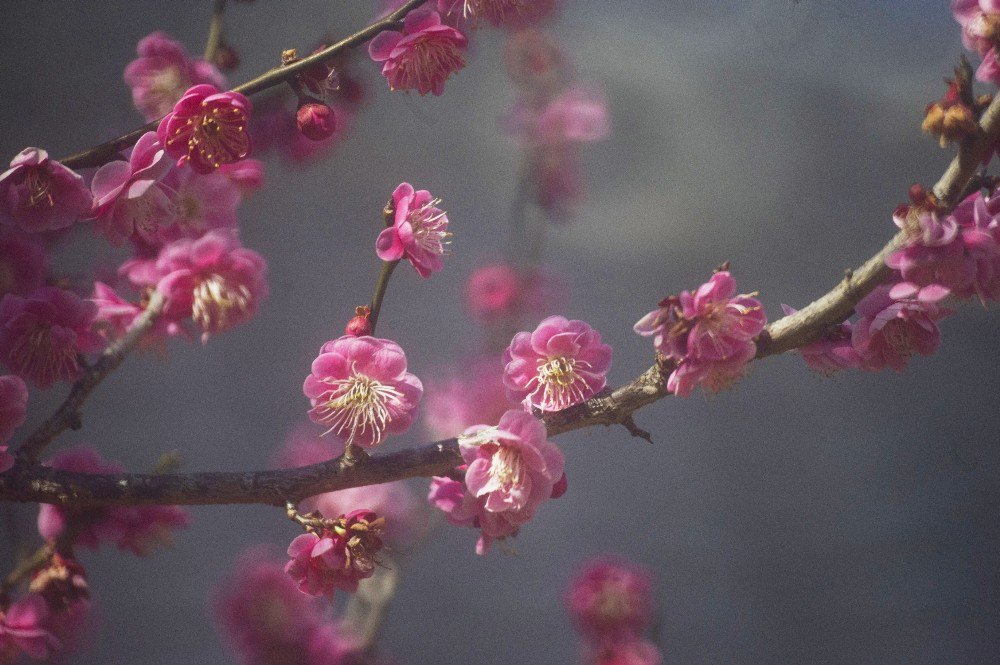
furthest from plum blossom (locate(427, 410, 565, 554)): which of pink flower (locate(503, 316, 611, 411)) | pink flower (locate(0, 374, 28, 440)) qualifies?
pink flower (locate(0, 374, 28, 440))

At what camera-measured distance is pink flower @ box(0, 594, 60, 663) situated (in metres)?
0.71

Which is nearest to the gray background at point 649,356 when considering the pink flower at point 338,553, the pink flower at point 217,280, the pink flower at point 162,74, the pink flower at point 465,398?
the pink flower at point 465,398

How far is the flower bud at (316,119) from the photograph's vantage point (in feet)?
2.05

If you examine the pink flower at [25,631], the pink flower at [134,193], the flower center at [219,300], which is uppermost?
the pink flower at [134,193]

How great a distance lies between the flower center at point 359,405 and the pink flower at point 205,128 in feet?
0.62

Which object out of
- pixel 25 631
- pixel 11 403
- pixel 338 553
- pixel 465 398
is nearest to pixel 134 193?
pixel 11 403

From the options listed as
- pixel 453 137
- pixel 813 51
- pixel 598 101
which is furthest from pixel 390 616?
pixel 813 51

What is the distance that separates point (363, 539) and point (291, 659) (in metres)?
0.45

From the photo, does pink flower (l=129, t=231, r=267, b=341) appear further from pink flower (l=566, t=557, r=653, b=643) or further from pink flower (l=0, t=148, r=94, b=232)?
pink flower (l=566, t=557, r=653, b=643)

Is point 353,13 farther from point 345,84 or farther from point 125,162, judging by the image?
point 125,162

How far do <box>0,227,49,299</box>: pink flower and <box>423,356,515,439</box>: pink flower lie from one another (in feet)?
1.56

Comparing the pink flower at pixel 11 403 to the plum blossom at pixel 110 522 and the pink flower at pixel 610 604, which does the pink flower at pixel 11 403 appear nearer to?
the plum blossom at pixel 110 522

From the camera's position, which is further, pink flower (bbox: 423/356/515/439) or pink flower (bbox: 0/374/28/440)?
pink flower (bbox: 423/356/515/439)

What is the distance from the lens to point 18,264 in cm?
76
